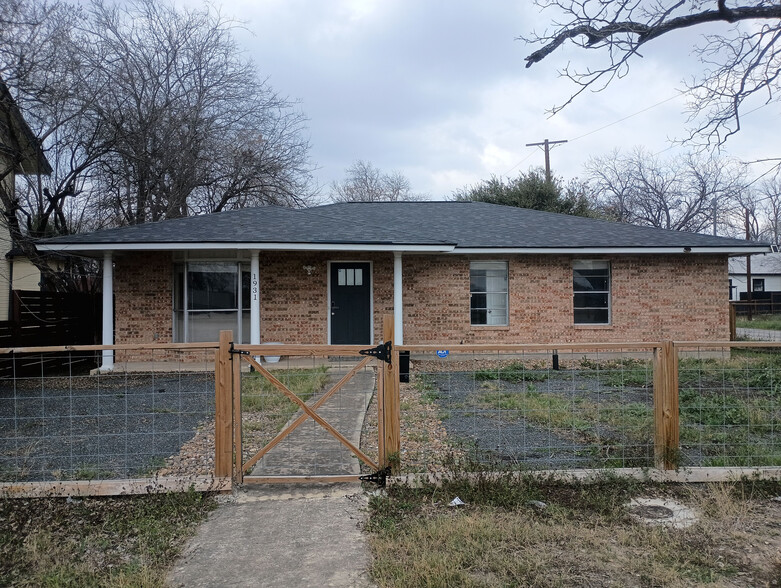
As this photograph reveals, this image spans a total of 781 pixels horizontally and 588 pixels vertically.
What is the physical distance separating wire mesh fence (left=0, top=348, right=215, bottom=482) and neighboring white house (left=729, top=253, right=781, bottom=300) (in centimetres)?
4440

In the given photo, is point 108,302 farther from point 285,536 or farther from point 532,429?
point 285,536

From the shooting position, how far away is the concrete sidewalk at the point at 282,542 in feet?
10.7

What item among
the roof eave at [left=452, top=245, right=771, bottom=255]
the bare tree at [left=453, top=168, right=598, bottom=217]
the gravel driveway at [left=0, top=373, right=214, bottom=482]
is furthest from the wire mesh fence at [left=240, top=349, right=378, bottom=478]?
the bare tree at [left=453, top=168, right=598, bottom=217]

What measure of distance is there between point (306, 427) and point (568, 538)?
3.80m

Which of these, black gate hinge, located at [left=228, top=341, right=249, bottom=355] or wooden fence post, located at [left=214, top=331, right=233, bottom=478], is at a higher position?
black gate hinge, located at [left=228, top=341, right=249, bottom=355]

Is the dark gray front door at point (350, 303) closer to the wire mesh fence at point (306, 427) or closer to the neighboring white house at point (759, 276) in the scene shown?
the wire mesh fence at point (306, 427)

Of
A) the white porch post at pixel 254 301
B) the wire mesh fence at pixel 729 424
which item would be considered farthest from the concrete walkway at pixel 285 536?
the white porch post at pixel 254 301

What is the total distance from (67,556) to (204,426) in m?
3.47

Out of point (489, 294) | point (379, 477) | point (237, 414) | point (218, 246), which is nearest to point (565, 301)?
point (489, 294)

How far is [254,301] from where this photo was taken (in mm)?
11711

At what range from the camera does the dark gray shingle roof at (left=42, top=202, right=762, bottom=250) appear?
1127 cm

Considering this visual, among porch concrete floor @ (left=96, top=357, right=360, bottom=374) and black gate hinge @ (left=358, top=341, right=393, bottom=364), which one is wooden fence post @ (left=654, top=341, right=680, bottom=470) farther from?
porch concrete floor @ (left=96, top=357, right=360, bottom=374)

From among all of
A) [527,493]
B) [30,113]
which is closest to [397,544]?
[527,493]

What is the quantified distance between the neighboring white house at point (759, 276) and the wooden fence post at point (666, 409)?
1728 inches
